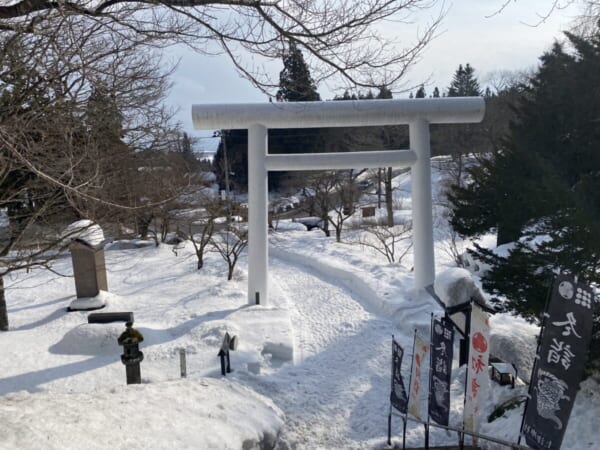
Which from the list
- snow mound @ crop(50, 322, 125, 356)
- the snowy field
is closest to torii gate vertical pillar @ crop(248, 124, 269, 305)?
the snowy field

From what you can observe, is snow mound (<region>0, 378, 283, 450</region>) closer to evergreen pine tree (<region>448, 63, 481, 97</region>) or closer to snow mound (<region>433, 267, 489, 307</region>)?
snow mound (<region>433, 267, 489, 307</region>)

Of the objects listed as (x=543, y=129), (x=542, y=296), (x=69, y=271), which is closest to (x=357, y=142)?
(x=69, y=271)

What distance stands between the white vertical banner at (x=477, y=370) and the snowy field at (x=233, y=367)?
0.48m

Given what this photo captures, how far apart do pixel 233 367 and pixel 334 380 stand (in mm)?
1790

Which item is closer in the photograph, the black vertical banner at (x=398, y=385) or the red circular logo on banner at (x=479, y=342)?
the red circular logo on banner at (x=479, y=342)

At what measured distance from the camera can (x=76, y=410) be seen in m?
5.08

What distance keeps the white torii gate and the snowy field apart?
1382 mm

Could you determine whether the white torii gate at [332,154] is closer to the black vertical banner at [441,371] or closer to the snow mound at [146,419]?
the snow mound at [146,419]

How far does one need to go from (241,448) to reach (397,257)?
15990mm

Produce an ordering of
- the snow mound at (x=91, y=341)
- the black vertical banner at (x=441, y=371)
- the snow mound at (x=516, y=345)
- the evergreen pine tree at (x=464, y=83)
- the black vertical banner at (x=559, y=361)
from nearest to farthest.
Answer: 1. the black vertical banner at (x=559, y=361)
2. the black vertical banner at (x=441, y=371)
3. the snow mound at (x=516, y=345)
4. the snow mound at (x=91, y=341)
5. the evergreen pine tree at (x=464, y=83)

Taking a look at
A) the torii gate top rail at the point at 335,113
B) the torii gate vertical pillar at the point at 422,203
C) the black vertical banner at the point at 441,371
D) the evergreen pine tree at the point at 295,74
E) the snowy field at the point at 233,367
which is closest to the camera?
the evergreen pine tree at the point at 295,74

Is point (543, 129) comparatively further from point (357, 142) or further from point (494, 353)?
point (357, 142)

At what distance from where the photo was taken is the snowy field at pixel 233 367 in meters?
5.05

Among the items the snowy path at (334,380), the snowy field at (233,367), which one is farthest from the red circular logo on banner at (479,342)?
the snowy path at (334,380)
